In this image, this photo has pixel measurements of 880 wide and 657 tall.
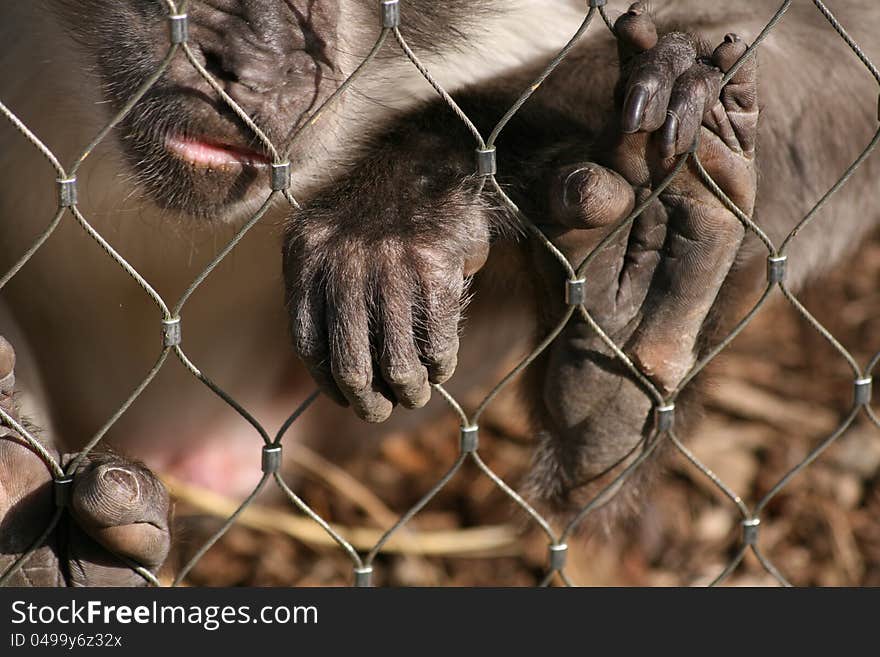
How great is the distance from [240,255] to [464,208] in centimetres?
70

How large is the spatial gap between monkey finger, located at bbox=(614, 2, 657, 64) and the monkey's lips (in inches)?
18.6

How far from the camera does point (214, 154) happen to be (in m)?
1.63

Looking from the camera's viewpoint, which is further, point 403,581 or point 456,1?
point 403,581

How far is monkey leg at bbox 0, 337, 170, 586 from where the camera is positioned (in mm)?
1404

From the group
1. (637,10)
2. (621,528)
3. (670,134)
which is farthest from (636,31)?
(621,528)

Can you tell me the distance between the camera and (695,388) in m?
2.13

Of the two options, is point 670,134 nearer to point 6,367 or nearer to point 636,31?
point 636,31

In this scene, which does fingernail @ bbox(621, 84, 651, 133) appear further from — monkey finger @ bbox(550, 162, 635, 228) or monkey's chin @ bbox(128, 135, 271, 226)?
monkey's chin @ bbox(128, 135, 271, 226)

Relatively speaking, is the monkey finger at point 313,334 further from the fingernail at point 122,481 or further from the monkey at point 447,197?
the fingernail at point 122,481

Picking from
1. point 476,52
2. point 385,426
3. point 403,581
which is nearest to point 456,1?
point 476,52

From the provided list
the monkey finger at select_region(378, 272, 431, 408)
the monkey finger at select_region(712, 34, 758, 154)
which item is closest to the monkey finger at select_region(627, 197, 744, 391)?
the monkey finger at select_region(712, 34, 758, 154)
